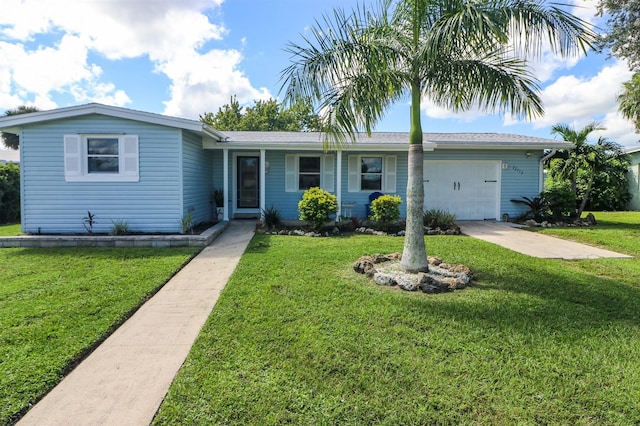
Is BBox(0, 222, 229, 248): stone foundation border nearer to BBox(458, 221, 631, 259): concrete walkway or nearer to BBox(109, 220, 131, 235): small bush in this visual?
BBox(109, 220, 131, 235): small bush

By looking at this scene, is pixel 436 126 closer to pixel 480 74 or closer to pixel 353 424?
pixel 480 74

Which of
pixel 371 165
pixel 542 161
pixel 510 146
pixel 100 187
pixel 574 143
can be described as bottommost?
pixel 100 187

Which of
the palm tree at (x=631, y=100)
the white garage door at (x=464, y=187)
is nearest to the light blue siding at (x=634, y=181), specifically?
the palm tree at (x=631, y=100)

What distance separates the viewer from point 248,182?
1230 centimetres

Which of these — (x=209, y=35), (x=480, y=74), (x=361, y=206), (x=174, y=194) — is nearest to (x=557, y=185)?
(x=361, y=206)

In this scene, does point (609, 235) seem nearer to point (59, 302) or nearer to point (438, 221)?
point (438, 221)

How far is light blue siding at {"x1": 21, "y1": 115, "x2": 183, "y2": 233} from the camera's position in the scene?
836cm

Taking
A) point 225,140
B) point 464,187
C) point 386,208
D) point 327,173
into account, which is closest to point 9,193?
point 225,140

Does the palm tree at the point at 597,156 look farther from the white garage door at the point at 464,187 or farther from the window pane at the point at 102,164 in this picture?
the window pane at the point at 102,164

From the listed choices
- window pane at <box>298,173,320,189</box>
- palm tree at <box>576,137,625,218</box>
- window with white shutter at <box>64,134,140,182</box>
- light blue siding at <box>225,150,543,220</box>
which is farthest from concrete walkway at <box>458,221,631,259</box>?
window with white shutter at <box>64,134,140,182</box>

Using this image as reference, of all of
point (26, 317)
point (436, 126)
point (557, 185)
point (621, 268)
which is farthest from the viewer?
point (557, 185)

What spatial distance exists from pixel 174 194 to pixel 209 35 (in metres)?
6.77

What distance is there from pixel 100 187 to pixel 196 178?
93.5 inches

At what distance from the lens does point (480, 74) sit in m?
4.92
